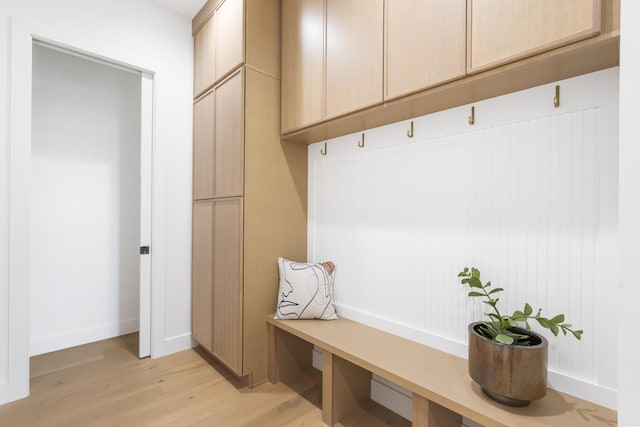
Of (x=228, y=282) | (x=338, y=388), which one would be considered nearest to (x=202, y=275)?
(x=228, y=282)

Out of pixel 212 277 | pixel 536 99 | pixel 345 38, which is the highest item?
pixel 345 38

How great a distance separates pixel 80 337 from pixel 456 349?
2947 millimetres

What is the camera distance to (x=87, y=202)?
2643mm

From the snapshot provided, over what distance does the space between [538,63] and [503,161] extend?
0.42 metres

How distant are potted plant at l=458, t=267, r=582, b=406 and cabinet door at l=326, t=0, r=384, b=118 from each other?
3.68 ft

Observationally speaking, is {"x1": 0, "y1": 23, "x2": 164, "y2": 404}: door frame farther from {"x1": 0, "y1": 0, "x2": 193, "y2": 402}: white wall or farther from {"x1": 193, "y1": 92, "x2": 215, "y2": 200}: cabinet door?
{"x1": 193, "y1": 92, "x2": 215, "y2": 200}: cabinet door

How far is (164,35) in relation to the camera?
2373 mm

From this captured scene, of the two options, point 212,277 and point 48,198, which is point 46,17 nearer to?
point 48,198

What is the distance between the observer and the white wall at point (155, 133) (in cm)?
178

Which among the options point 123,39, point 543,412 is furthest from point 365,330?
point 123,39

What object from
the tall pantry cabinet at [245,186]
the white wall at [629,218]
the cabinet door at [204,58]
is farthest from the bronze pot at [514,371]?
the cabinet door at [204,58]

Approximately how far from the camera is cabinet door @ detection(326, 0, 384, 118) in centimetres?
146

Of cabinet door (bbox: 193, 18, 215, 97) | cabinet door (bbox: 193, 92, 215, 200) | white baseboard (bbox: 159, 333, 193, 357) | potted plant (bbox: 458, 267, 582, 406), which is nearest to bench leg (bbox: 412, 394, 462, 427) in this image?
potted plant (bbox: 458, 267, 582, 406)

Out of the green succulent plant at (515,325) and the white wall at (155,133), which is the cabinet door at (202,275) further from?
the green succulent plant at (515,325)
